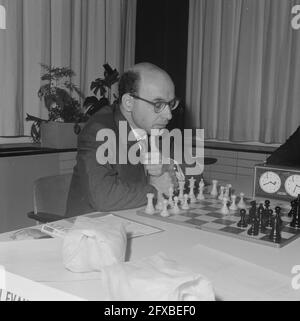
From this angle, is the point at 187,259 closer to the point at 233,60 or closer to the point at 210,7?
the point at 233,60

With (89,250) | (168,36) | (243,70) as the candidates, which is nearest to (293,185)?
(89,250)

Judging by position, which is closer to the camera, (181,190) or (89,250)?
(89,250)

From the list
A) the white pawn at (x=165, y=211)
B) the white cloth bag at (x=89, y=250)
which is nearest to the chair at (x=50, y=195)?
the white pawn at (x=165, y=211)

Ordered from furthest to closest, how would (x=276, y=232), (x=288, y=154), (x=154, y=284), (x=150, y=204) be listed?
(x=288, y=154), (x=150, y=204), (x=276, y=232), (x=154, y=284)

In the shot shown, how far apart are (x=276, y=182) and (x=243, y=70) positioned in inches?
96.9

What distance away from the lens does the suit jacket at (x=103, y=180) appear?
5.81 ft

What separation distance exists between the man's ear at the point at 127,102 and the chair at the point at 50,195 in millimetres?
536

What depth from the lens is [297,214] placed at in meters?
1.57

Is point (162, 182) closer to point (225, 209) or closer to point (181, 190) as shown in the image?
point (181, 190)

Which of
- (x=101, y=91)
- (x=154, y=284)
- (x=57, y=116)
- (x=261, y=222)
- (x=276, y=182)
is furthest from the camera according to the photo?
(x=101, y=91)

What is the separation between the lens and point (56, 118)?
11.9 ft

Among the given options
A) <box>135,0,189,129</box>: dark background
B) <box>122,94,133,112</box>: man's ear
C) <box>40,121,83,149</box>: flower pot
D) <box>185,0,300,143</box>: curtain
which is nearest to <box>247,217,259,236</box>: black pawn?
<box>122,94,133,112</box>: man's ear

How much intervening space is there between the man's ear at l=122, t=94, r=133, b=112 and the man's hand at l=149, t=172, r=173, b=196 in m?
0.37
